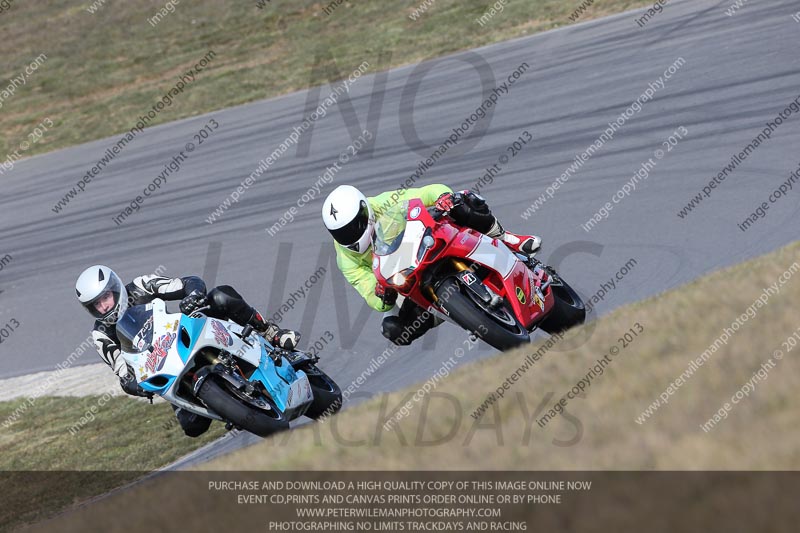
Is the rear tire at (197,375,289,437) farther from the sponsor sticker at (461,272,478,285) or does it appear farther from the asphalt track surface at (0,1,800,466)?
the sponsor sticker at (461,272,478,285)

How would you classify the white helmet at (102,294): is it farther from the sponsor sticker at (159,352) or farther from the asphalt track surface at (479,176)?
the asphalt track surface at (479,176)

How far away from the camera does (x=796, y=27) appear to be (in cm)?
1595

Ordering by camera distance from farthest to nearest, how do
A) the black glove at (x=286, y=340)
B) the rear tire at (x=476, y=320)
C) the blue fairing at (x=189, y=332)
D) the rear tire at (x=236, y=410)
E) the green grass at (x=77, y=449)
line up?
the green grass at (x=77, y=449)
the black glove at (x=286, y=340)
the blue fairing at (x=189, y=332)
the rear tire at (x=236, y=410)
the rear tire at (x=476, y=320)

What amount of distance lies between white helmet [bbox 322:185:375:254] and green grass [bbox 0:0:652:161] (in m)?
15.4

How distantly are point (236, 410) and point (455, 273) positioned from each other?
1.94 meters

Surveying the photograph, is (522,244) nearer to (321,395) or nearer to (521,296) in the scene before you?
(521,296)

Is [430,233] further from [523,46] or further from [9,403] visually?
[523,46]

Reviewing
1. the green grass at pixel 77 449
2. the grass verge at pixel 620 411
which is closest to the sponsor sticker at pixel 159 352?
the grass verge at pixel 620 411

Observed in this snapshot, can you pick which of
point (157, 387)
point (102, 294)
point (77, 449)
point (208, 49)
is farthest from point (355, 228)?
point (208, 49)

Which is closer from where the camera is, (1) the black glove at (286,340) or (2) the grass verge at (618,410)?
(2) the grass verge at (618,410)

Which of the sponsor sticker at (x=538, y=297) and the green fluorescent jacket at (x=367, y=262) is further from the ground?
the green fluorescent jacket at (x=367, y=262)

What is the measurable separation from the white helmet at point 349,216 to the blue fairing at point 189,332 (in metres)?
1.38

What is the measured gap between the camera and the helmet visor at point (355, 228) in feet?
24.8

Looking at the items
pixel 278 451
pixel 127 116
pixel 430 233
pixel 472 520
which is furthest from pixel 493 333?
pixel 127 116
